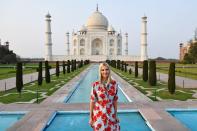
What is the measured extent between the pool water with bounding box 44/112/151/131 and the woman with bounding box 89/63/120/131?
6.80 feet

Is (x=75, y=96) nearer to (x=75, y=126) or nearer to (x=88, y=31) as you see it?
(x=75, y=126)

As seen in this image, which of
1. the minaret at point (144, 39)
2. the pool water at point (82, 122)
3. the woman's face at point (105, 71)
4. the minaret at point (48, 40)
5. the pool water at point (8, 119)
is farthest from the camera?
the minaret at point (144, 39)

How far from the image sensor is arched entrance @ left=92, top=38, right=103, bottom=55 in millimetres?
57534

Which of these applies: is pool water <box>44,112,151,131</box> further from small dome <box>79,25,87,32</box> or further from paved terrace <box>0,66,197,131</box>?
small dome <box>79,25,87,32</box>

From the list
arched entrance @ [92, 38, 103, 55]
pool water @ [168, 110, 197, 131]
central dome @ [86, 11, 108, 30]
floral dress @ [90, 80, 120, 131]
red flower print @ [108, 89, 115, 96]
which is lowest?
pool water @ [168, 110, 197, 131]

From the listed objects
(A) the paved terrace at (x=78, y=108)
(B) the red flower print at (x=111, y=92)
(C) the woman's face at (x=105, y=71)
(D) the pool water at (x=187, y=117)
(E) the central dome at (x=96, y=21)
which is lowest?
(D) the pool water at (x=187, y=117)

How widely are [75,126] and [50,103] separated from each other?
7.55 feet

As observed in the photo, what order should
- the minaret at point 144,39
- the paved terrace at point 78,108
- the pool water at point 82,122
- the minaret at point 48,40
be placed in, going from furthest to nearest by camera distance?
the minaret at point 144,39
the minaret at point 48,40
the pool water at point 82,122
the paved terrace at point 78,108

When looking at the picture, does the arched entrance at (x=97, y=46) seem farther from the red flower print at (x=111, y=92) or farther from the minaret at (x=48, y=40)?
the red flower print at (x=111, y=92)

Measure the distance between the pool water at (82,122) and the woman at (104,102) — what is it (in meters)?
2.07

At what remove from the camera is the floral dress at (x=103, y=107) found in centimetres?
283

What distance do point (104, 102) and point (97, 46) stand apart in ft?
183

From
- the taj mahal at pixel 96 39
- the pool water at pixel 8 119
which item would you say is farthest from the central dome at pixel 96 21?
the pool water at pixel 8 119

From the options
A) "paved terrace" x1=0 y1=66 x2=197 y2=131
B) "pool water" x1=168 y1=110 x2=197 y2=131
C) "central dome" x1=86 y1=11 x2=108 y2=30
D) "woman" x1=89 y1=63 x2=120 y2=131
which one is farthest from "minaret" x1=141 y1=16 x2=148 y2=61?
"woman" x1=89 y1=63 x2=120 y2=131
